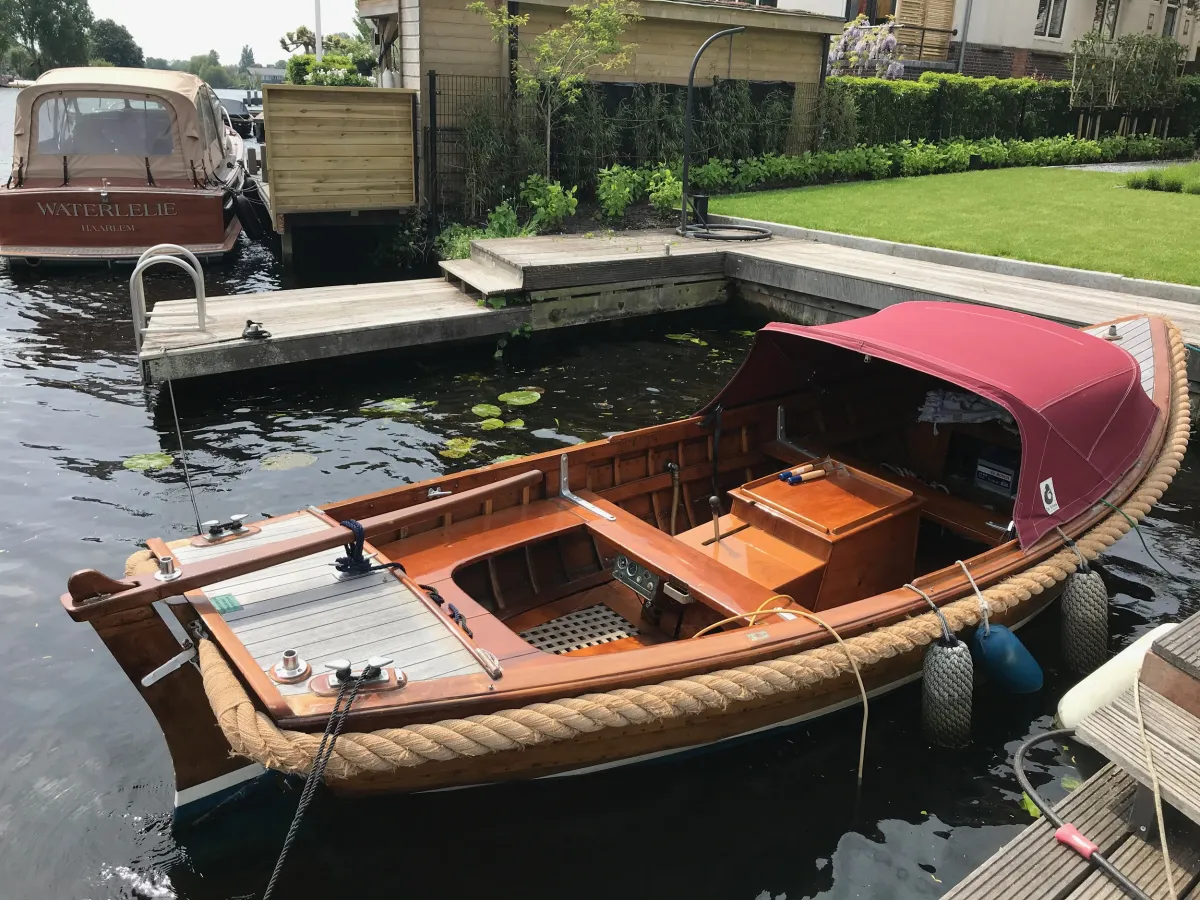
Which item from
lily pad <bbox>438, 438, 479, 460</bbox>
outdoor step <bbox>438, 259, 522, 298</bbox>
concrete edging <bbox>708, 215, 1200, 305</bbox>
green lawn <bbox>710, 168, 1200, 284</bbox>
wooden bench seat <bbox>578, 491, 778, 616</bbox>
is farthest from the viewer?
green lawn <bbox>710, 168, 1200, 284</bbox>

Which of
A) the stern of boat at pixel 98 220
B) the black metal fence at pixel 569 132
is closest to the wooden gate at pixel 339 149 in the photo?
the black metal fence at pixel 569 132

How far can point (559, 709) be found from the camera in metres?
3.62

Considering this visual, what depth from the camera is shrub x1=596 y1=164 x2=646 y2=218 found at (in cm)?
1454

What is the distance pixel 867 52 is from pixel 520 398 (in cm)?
1926

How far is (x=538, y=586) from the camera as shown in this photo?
17.8 feet

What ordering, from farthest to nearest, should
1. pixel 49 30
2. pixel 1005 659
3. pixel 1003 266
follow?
1. pixel 49 30
2. pixel 1003 266
3. pixel 1005 659

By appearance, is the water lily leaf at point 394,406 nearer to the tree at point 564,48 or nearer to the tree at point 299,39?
the tree at point 564,48

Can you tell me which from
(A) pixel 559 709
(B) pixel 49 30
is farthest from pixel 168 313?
(B) pixel 49 30

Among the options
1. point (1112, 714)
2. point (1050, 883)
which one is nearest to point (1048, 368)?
point (1112, 714)

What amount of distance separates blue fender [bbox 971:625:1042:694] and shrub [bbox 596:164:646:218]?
11098 mm

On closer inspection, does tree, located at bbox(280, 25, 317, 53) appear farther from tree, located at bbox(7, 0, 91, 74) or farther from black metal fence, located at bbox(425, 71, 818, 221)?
tree, located at bbox(7, 0, 91, 74)

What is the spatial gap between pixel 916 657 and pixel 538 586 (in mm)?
2195

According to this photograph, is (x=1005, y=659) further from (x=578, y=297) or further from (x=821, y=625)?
(x=578, y=297)

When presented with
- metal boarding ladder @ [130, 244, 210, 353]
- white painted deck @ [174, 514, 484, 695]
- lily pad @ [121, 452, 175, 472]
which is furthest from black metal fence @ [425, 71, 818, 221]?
white painted deck @ [174, 514, 484, 695]
